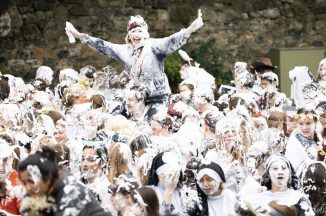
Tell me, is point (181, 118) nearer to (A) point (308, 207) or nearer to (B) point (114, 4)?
(A) point (308, 207)

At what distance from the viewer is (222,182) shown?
887 cm

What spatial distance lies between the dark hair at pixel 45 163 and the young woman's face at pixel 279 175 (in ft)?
7.51

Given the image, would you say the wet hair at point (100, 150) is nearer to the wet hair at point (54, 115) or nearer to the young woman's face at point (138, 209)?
the young woman's face at point (138, 209)

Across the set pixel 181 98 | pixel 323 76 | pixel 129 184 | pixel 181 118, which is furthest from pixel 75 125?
pixel 323 76

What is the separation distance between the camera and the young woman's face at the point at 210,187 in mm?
8805

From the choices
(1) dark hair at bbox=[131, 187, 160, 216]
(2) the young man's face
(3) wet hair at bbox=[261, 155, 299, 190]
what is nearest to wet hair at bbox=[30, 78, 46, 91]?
(2) the young man's face

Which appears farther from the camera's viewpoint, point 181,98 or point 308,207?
point 181,98

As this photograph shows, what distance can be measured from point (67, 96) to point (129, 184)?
15.9 ft

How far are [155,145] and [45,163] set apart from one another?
343cm

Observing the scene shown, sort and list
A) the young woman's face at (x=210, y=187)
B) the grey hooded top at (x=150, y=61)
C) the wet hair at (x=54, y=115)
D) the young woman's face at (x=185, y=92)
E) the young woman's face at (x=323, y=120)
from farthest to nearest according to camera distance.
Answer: the young woman's face at (x=185, y=92) → the grey hooded top at (x=150, y=61) → the wet hair at (x=54, y=115) → the young woman's face at (x=323, y=120) → the young woman's face at (x=210, y=187)

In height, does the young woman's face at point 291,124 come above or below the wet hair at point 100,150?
above

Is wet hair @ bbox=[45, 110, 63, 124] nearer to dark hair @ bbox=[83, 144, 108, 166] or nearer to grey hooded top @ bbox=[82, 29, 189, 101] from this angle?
grey hooded top @ bbox=[82, 29, 189, 101]

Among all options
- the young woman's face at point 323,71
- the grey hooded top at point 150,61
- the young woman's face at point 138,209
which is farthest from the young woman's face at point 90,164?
the young woman's face at point 323,71

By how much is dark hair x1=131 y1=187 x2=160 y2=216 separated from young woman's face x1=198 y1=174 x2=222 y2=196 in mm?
755
